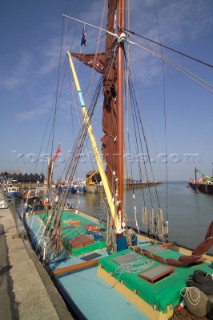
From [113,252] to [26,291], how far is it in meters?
4.07

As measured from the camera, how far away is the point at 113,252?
8.34 meters

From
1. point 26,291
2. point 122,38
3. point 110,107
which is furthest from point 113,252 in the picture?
point 122,38

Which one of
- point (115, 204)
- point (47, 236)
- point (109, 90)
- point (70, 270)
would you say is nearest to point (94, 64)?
point (109, 90)

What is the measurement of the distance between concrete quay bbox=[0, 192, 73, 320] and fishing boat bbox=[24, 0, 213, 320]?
82 cm

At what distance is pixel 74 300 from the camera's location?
5.75 meters

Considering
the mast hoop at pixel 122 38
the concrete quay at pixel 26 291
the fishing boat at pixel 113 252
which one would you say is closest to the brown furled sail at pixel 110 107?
the fishing boat at pixel 113 252

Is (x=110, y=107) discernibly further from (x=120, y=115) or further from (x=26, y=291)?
(x=26, y=291)

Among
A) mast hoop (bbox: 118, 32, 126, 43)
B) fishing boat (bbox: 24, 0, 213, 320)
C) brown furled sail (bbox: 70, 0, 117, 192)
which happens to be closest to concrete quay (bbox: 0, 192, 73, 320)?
fishing boat (bbox: 24, 0, 213, 320)

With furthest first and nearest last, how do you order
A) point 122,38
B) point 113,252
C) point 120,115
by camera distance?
point 122,38 < point 120,115 < point 113,252

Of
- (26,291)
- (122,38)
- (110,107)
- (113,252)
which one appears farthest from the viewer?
(110,107)

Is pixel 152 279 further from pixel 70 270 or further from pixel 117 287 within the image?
pixel 70 270

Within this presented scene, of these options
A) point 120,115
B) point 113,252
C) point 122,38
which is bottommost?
point 113,252

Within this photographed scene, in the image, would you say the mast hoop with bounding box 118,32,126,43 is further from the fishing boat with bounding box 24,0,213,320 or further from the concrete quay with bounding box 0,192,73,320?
the concrete quay with bounding box 0,192,73,320

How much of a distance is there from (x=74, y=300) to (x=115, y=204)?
149 inches
